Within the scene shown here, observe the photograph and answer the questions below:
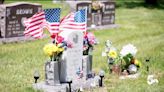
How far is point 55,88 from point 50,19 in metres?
1.48

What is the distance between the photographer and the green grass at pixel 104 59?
33.4 ft

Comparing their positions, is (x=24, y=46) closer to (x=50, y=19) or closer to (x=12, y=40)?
(x=12, y=40)

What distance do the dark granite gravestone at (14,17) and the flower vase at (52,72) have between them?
6970 mm

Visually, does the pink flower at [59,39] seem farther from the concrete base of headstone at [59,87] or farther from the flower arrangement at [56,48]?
the concrete base of headstone at [59,87]

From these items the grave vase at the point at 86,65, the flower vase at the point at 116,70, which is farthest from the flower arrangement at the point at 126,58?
the grave vase at the point at 86,65

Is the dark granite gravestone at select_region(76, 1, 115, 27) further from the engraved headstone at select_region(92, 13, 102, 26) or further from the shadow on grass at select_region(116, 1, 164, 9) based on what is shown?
the shadow on grass at select_region(116, 1, 164, 9)

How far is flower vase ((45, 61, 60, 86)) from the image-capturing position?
9148 mm

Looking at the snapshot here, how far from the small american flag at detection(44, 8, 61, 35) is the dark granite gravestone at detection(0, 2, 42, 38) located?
255 inches

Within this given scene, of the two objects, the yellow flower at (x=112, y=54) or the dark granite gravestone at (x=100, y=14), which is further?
the dark granite gravestone at (x=100, y=14)

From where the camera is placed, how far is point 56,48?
9.13m

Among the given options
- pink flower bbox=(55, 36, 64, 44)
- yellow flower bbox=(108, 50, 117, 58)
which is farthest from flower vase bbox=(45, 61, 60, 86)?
yellow flower bbox=(108, 50, 117, 58)

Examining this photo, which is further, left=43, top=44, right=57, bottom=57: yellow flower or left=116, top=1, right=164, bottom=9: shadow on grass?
left=116, top=1, right=164, bottom=9: shadow on grass

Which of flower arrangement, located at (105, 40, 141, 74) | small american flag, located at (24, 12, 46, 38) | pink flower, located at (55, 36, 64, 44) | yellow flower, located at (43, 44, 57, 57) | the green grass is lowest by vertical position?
the green grass

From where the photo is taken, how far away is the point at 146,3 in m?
32.0
